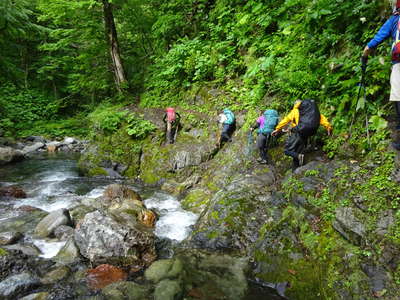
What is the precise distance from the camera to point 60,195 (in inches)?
375

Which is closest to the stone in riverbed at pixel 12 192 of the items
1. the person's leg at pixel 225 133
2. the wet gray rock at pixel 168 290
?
the wet gray rock at pixel 168 290

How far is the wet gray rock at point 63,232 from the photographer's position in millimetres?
6535

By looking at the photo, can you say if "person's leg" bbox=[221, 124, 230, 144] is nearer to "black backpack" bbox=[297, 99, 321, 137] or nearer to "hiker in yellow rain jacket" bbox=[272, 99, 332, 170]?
"hiker in yellow rain jacket" bbox=[272, 99, 332, 170]

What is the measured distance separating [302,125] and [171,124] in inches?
262

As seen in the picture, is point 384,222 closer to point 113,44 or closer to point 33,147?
point 113,44

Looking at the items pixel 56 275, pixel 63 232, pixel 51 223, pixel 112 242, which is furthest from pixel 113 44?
pixel 56 275

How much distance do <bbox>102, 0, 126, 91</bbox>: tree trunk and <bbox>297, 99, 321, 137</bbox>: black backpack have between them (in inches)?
487

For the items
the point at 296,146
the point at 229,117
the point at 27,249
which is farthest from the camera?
the point at 229,117

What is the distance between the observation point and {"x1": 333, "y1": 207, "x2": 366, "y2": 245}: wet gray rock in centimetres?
428

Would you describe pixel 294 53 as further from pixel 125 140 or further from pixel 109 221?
pixel 125 140

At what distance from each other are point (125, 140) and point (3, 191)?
5064 millimetres

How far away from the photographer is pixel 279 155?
24.3 feet

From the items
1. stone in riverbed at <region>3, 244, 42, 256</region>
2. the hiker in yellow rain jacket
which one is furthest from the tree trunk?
the hiker in yellow rain jacket

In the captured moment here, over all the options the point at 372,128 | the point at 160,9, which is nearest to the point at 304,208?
the point at 372,128
